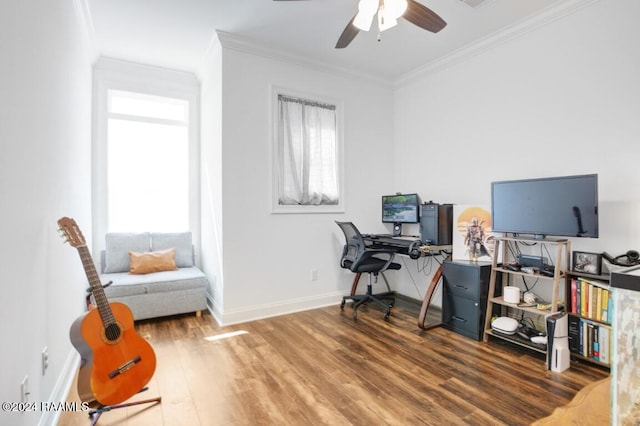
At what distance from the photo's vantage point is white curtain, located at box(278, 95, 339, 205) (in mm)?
3691

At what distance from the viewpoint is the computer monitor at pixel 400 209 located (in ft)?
12.7

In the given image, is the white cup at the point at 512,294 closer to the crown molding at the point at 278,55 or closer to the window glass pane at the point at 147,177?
the crown molding at the point at 278,55

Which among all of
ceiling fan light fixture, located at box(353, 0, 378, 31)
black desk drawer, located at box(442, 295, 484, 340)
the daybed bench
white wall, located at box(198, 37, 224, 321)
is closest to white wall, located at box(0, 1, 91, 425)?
the daybed bench

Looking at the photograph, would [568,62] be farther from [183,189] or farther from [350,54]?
[183,189]

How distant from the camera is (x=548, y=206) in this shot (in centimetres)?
258

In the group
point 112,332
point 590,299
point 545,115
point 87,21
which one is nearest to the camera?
point 112,332

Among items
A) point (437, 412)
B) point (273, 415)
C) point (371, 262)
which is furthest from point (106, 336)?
point (371, 262)

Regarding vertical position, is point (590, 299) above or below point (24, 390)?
above

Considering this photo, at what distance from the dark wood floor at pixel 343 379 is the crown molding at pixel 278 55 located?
9.40 ft

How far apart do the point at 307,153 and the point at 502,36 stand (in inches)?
89.5

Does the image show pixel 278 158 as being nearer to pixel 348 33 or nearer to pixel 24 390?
pixel 348 33

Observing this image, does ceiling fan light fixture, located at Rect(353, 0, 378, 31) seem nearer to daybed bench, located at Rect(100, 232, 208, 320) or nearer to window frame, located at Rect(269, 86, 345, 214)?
window frame, located at Rect(269, 86, 345, 214)

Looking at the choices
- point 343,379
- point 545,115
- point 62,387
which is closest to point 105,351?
point 62,387

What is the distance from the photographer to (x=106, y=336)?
179 cm
